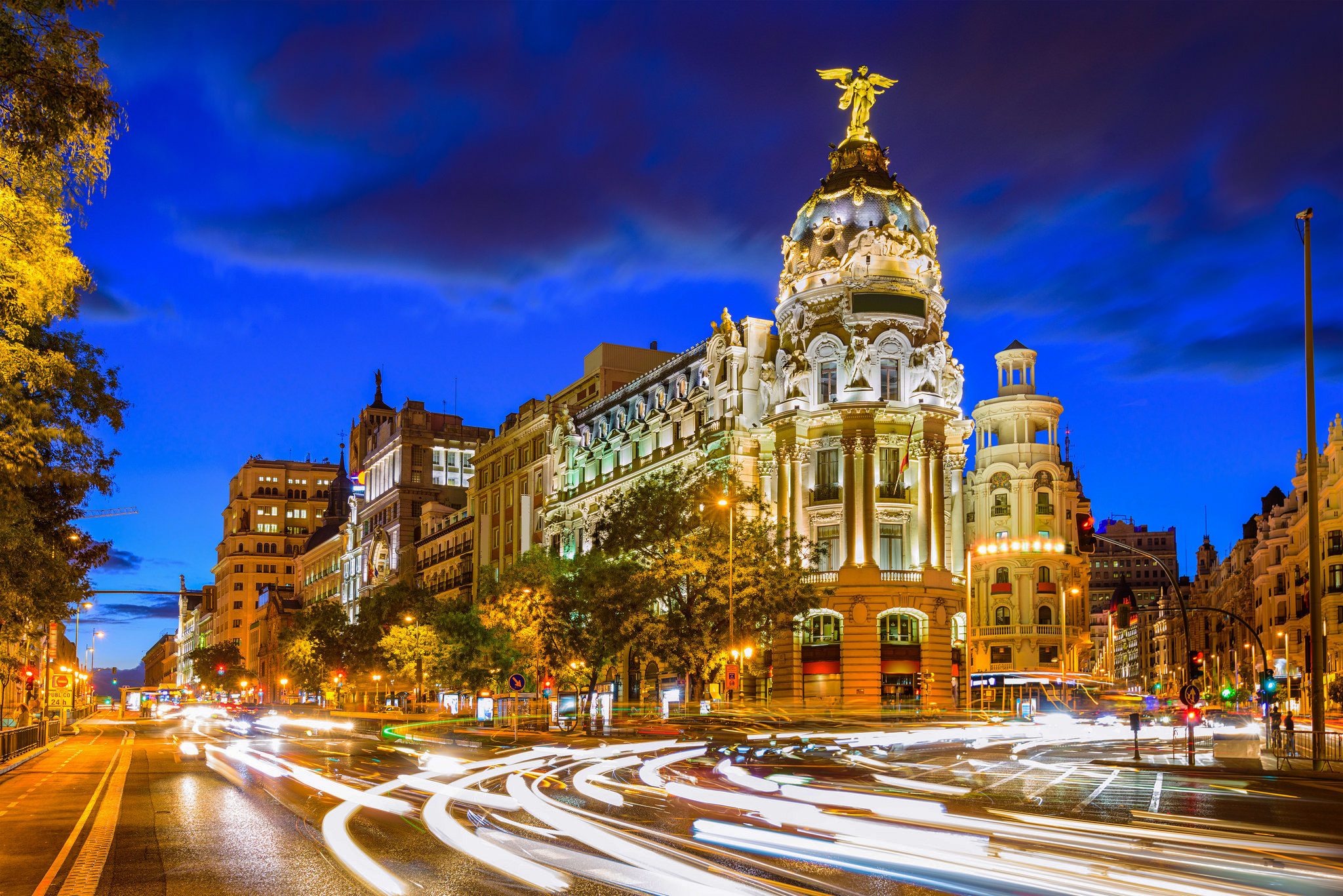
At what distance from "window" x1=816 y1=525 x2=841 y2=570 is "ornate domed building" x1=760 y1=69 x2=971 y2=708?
8 cm

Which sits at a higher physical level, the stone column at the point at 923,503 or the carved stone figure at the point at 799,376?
the carved stone figure at the point at 799,376

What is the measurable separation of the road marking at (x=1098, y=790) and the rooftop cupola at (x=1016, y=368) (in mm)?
62285

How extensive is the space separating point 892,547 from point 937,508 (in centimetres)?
337

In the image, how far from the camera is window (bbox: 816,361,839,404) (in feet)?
241

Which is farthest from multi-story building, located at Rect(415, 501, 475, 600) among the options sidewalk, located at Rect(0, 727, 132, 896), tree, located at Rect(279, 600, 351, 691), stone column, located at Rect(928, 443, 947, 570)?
sidewalk, located at Rect(0, 727, 132, 896)

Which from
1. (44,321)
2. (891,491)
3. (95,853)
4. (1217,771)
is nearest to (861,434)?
(891,491)

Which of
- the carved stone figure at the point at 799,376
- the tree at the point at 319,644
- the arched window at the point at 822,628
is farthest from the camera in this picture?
the tree at the point at 319,644

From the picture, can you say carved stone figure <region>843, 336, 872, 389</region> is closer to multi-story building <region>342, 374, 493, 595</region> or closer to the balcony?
the balcony

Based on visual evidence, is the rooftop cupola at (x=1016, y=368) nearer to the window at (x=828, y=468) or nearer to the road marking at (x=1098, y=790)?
the window at (x=828, y=468)

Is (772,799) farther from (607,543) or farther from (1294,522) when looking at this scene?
(1294,522)

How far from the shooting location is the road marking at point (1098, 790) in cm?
2245

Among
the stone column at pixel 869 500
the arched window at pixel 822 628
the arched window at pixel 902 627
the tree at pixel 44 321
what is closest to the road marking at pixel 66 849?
the tree at pixel 44 321

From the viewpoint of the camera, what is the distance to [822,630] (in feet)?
236

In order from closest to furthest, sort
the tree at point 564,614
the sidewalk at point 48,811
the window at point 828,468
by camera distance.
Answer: the sidewalk at point 48,811
the tree at point 564,614
the window at point 828,468
